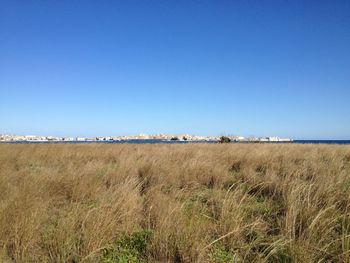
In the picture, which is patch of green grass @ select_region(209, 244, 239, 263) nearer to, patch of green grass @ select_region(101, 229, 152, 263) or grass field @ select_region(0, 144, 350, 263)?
grass field @ select_region(0, 144, 350, 263)

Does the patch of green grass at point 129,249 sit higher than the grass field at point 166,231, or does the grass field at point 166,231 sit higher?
the grass field at point 166,231

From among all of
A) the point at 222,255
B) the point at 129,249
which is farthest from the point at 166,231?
the point at 222,255

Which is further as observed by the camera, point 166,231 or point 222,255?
point 166,231

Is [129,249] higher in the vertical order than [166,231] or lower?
lower

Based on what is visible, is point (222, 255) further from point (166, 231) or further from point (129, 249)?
point (129, 249)

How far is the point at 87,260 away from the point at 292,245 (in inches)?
75.1

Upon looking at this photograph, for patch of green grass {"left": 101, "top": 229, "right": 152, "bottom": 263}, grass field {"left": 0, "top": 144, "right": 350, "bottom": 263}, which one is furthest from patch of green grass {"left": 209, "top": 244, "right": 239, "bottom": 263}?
patch of green grass {"left": 101, "top": 229, "right": 152, "bottom": 263}

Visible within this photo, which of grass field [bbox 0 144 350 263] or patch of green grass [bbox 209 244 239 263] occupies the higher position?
grass field [bbox 0 144 350 263]

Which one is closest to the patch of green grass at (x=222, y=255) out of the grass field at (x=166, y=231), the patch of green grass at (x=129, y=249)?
the grass field at (x=166, y=231)

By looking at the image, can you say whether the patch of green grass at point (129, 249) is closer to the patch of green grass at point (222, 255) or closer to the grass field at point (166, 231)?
the grass field at point (166, 231)

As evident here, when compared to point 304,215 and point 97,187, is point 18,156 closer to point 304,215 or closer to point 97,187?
point 97,187

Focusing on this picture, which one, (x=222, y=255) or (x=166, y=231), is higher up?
(x=166, y=231)

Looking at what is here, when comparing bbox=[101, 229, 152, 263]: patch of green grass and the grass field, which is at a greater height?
the grass field

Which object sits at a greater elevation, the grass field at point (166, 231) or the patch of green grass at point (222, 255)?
the grass field at point (166, 231)
